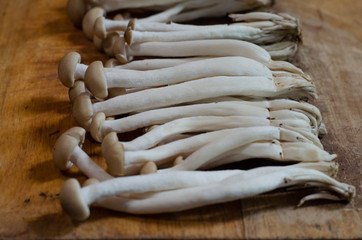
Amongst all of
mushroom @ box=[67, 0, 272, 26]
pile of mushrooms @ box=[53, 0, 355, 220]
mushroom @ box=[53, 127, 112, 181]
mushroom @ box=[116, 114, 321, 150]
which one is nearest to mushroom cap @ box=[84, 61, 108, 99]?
pile of mushrooms @ box=[53, 0, 355, 220]

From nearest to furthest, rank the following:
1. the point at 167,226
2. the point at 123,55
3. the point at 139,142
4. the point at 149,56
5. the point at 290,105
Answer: the point at 167,226, the point at 139,142, the point at 290,105, the point at 123,55, the point at 149,56

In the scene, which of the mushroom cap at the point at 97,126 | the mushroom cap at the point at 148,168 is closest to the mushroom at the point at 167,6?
the mushroom cap at the point at 97,126

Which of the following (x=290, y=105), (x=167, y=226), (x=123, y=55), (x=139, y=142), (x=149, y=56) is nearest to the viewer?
(x=167, y=226)

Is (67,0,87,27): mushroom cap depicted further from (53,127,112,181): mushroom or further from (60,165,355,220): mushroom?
(60,165,355,220): mushroom

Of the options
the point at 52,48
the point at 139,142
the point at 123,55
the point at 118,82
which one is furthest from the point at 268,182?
the point at 52,48

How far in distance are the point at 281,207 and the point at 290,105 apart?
510 millimetres

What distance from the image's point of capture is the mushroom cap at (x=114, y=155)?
1803 mm

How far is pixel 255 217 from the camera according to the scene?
180cm

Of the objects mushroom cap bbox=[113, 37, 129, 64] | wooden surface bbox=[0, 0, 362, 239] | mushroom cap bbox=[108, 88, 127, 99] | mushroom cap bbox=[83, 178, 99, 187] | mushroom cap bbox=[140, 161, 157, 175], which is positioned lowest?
wooden surface bbox=[0, 0, 362, 239]

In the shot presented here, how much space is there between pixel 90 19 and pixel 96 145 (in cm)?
95

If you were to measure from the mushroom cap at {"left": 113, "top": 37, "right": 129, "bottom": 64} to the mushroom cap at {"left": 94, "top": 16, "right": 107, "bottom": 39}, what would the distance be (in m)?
0.15

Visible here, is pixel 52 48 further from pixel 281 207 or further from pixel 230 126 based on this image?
pixel 281 207

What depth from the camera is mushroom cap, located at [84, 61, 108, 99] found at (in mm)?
2047

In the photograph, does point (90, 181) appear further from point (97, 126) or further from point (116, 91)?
point (116, 91)
